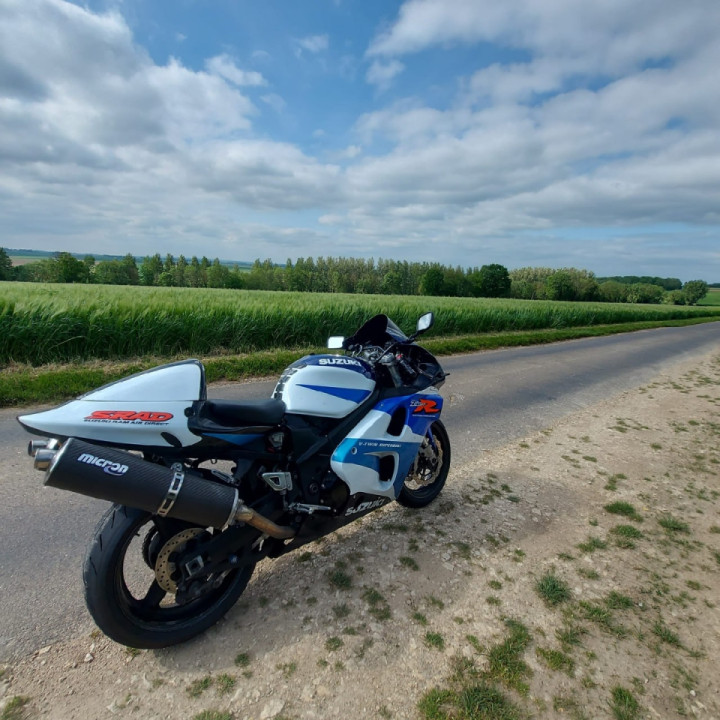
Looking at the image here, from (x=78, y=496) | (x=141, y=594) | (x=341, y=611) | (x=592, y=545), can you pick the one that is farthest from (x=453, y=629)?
(x=78, y=496)

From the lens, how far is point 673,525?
345 cm

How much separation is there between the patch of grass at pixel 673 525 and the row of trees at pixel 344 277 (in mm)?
44852

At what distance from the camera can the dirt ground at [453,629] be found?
73.9 inches

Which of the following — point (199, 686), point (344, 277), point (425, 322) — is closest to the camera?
point (199, 686)

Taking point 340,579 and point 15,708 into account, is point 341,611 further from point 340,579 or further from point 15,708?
point 15,708

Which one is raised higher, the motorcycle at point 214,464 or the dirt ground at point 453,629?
the motorcycle at point 214,464

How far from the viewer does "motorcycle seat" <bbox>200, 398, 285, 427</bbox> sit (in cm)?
207

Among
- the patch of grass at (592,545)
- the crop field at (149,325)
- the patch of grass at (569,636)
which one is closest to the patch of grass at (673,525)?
the patch of grass at (592,545)

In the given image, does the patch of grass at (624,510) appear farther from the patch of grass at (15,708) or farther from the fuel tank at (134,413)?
the patch of grass at (15,708)

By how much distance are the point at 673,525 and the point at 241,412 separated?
3.69 metres

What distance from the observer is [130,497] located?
65.4 inches

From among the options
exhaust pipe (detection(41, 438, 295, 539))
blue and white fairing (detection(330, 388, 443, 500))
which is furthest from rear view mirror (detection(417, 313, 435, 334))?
exhaust pipe (detection(41, 438, 295, 539))

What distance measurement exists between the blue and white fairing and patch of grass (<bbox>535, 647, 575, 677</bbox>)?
120 cm

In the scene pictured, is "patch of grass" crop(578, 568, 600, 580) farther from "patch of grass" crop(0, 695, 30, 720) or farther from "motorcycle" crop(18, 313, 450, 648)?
"patch of grass" crop(0, 695, 30, 720)
